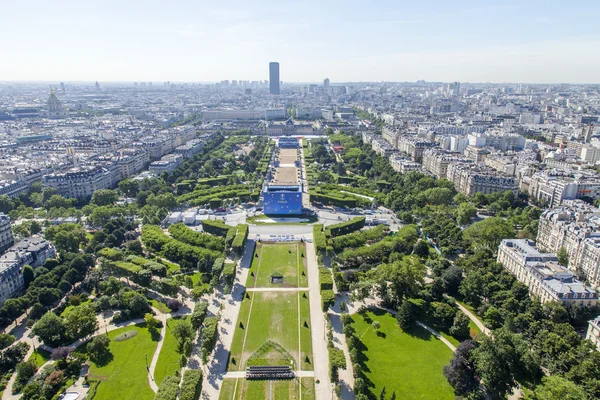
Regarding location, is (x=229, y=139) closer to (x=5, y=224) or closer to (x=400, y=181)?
(x=400, y=181)

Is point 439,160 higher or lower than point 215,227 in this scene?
higher

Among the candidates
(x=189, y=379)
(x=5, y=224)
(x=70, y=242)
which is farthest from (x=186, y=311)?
(x=5, y=224)

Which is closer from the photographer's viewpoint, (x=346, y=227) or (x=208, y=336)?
(x=208, y=336)

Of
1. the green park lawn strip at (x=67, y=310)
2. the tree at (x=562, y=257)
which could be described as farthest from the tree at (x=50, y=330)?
the tree at (x=562, y=257)

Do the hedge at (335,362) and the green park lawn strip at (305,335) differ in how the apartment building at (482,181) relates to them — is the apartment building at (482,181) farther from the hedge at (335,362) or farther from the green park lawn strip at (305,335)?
A: the hedge at (335,362)

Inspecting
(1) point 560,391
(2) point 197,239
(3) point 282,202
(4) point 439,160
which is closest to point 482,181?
(4) point 439,160

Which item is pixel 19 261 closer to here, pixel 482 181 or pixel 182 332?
pixel 182 332

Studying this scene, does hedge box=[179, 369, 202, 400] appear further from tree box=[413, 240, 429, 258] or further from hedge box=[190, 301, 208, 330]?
tree box=[413, 240, 429, 258]
